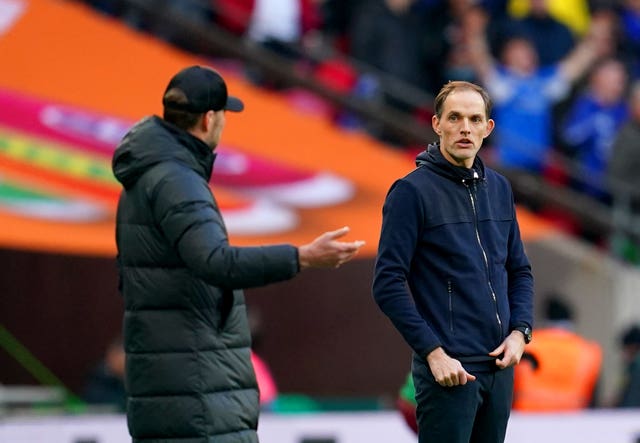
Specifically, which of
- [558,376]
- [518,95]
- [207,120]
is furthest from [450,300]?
[518,95]

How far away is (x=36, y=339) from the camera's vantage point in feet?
38.1

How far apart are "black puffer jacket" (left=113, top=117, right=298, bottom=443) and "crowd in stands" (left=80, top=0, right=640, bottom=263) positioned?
6222mm

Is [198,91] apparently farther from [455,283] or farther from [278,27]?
[278,27]

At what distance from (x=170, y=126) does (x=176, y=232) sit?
432mm

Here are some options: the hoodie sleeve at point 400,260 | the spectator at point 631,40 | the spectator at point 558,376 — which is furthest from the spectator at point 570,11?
the hoodie sleeve at point 400,260

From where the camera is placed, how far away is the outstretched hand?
459cm

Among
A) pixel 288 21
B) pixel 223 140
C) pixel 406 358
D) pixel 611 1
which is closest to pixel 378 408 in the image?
pixel 406 358

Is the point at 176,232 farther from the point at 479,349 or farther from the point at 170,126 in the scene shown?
the point at 479,349

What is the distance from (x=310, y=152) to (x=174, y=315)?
620 cm

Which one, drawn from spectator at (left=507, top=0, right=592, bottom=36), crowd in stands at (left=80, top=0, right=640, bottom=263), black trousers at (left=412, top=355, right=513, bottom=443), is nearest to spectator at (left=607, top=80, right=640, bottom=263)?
crowd in stands at (left=80, top=0, right=640, bottom=263)

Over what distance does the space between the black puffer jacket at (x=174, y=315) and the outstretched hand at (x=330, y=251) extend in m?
0.33

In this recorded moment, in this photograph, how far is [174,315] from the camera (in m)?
4.88

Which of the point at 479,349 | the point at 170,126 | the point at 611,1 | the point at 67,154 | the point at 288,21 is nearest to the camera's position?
the point at 479,349

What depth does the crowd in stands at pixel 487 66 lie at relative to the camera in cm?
1150
